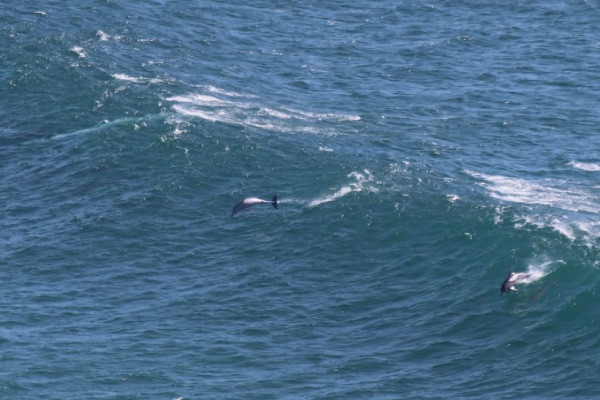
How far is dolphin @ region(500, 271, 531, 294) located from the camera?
71744 mm

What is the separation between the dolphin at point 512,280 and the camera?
71.7 metres

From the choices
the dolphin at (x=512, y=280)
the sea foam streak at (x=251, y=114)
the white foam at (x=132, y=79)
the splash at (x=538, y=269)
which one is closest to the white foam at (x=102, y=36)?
the white foam at (x=132, y=79)

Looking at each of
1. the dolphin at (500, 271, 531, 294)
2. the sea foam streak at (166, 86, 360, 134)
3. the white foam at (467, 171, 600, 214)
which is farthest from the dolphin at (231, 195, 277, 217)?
the sea foam streak at (166, 86, 360, 134)

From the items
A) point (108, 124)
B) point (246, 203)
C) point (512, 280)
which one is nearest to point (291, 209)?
point (246, 203)

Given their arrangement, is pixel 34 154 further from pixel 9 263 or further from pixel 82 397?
pixel 82 397

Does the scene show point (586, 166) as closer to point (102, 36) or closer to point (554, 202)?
point (554, 202)

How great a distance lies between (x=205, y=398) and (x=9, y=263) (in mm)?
21902

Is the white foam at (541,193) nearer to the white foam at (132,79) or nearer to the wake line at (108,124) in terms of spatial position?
the wake line at (108,124)

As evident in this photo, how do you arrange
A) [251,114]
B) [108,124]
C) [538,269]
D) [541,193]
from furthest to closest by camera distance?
[251,114], [108,124], [541,193], [538,269]

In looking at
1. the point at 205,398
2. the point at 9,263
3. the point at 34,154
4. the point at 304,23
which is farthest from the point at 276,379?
the point at 304,23

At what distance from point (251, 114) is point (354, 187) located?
17317mm

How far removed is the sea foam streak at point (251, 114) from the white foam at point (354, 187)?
10244 millimetres

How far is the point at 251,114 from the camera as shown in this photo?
10206 cm

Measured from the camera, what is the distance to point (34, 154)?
96750 mm
